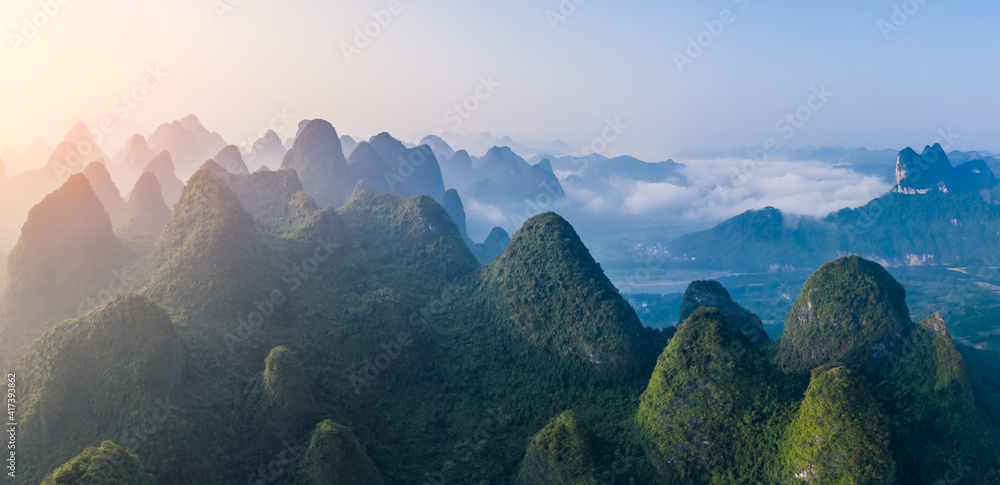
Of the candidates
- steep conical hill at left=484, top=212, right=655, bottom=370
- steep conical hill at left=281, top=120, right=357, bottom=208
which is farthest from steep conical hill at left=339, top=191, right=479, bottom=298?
steep conical hill at left=281, top=120, right=357, bottom=208

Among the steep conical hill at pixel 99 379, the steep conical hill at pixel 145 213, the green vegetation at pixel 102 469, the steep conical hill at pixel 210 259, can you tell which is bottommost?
the green vegetation at pixel 102 469

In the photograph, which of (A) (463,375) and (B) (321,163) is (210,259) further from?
(B) (321,163)

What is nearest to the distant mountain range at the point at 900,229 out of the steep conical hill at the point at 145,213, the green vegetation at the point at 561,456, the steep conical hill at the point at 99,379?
the green vegetation at the point at 561,456

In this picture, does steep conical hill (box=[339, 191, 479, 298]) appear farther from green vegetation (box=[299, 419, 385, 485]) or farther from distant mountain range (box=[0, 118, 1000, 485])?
green vegetation (box=[299, 419, 385, 485])

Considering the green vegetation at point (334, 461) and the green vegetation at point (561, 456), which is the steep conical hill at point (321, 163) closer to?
the green vegetation at point (334, 461)

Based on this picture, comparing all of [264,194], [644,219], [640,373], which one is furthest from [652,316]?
[644,219]

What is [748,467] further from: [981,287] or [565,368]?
[981,287]

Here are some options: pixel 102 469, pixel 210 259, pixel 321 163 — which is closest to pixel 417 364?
pixel 210 259

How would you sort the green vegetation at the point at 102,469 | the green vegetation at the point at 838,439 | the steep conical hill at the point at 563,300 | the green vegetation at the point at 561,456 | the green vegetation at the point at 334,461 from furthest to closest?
1. the steep conical hill at the point at 563,300
2. the green vegetation at the point at 561,456
3. the green vegetation at the point at 334,461
4. the green vegetation at the point at 838,439
5. the green vegetation at the point at 102,469
